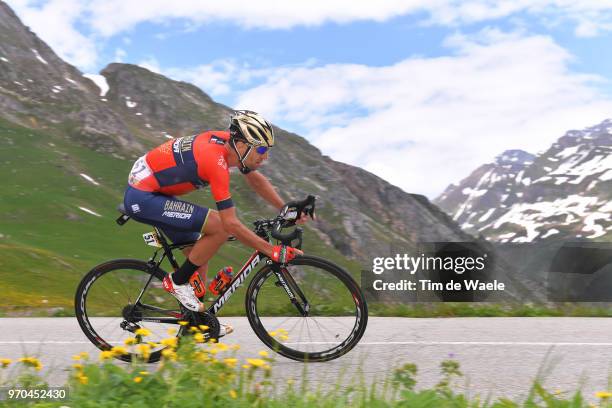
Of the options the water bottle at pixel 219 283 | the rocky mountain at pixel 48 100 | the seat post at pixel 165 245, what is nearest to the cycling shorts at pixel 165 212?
the seat post at pixel 165 245

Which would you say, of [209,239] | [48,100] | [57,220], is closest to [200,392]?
[209,239]

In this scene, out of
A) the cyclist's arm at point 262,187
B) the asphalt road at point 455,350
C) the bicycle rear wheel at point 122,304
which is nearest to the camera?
the asphalt road at point 455,350

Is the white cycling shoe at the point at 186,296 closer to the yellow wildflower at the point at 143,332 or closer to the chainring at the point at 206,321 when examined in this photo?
the chainring at the point at 206,321

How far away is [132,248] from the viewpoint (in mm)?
89375

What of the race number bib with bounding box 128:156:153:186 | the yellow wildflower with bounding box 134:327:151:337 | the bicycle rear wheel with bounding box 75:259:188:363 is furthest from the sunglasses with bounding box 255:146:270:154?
the yellow wildflower with bounding box 134:327:151:337

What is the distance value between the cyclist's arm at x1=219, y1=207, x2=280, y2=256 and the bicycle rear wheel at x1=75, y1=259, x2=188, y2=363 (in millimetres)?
940

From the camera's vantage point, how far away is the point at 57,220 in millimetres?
91812

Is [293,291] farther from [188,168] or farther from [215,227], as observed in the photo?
[188,168]

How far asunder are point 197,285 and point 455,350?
2.57m

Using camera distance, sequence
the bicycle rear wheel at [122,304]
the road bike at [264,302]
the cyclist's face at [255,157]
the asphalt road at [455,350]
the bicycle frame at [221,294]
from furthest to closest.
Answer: the bicycle rear wheel at [122,304]
the bicycle frame at [221,294]
the road bike at [264,302]
the cyclist's face at [255,157]
the asphalt road at [455,350]

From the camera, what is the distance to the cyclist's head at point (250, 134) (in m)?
5.95

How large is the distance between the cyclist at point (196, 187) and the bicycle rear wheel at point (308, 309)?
9.7 inches

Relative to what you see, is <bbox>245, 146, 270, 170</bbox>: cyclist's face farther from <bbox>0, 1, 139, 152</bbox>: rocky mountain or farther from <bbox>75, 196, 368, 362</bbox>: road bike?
<bbox>0, 1, 139, 152</bbox>: rocky mountain

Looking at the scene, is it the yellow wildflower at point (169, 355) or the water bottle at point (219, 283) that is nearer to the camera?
the yellow wildflower at point (169, 355)
